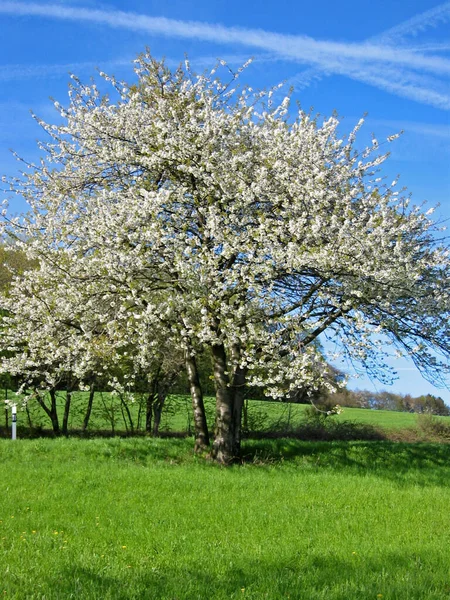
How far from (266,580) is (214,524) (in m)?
2.56

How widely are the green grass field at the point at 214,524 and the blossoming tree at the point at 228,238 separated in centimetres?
235

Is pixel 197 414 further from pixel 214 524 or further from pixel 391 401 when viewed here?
pixel 391 401

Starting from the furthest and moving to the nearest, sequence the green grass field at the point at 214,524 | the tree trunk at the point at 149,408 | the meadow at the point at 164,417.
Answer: the meadow at the point at 164,417, the tree trunk at the point at 149,408, the green grass field at the point at 214,524

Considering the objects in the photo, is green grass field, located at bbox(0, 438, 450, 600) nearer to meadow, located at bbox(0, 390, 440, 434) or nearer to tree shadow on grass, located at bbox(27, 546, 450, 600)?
tree shadow on grass, located at bbox(27, 546, 450, 600)

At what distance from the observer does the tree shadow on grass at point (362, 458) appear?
1453cm

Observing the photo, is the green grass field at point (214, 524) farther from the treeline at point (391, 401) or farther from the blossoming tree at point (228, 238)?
the treeline at point (391, 401)

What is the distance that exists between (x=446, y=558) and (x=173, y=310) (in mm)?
7974

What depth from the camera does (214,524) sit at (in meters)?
8.78

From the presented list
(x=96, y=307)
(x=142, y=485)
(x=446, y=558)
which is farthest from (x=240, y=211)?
(x=446, y=558)

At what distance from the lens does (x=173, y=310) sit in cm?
1366

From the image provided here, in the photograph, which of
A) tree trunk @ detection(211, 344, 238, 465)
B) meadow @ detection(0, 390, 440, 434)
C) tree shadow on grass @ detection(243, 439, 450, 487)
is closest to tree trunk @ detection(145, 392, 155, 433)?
meadow @ detection(0, 390, 440, 434)

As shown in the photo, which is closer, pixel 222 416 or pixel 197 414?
pixel 222 416

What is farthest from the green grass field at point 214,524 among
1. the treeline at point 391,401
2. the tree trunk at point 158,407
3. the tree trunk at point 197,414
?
the treeline at point 391,401

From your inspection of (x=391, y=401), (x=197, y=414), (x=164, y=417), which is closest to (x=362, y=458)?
(x=197, y=414)
